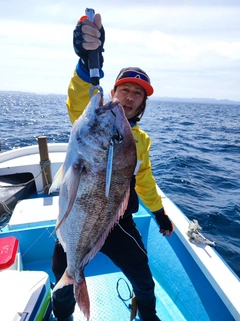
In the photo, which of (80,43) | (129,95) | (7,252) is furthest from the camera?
(7,252)

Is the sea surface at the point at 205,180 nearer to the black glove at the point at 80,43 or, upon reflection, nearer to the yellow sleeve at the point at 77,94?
the yellow sleeve at the point at 77,94

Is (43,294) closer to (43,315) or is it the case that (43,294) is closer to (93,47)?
(43,315)

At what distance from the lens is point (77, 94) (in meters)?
2.16

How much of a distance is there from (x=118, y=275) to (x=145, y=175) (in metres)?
1.96

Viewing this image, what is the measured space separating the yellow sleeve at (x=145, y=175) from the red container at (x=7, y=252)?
158 centimetres

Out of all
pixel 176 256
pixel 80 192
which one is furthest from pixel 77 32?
pixel 176 256

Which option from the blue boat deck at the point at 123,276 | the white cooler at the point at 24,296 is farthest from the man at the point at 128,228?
the blue boat deck at the point at 123,276

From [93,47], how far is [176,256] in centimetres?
285

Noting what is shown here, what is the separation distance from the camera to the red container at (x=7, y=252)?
2.76 m

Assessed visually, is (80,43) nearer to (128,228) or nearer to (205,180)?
(128,228)

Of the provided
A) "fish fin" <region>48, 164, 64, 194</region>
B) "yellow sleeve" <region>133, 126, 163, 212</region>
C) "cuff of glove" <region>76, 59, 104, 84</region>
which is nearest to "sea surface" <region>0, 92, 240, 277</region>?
"yellow sleeve" <region>133, 126, 163, 212</region>

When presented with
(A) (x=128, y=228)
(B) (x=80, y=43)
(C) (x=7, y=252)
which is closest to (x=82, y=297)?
(A) (x=128, y=228)

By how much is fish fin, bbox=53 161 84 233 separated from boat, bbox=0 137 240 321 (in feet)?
3.13

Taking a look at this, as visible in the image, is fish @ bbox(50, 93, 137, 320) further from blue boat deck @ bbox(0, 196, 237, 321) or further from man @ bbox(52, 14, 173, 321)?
blue boat deck @ bbox(0, 196, 237, 321)
